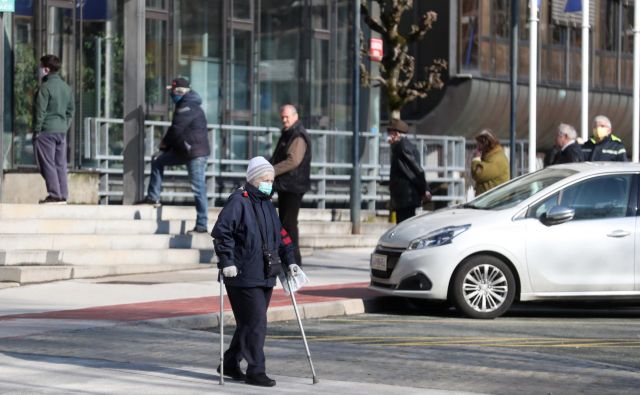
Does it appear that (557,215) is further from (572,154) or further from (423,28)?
(423,28)

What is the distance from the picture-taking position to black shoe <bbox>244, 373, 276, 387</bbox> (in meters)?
9.16

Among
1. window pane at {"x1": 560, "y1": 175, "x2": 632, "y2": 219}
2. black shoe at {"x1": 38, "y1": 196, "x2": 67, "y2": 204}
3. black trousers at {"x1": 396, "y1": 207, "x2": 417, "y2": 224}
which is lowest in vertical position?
black trousers at {"x1": 396, "y1": 207, "x2": 417, "y2": 224}

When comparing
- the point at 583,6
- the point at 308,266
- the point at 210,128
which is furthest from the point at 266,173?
the point at 583,6

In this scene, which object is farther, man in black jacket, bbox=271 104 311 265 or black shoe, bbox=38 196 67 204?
black shoe, bbox=38 196 67 204

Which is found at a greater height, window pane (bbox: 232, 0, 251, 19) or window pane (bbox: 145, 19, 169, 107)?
window pane (bbox: 232, 0, 251, 19)

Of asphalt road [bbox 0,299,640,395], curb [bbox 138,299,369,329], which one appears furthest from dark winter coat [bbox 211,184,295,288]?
curb [bbox 138,299,369,329]

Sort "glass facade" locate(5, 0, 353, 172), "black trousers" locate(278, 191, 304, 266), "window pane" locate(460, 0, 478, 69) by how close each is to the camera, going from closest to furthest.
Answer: "black trousers" locate(278, 191, 304, 266) < "glass facade" locate(5, 0, 353, 172) < "window pane" locate(460, 0, 478, 69)

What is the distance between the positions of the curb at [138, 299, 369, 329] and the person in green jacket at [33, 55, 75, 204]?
522cm

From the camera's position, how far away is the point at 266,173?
955cm

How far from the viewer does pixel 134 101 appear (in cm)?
1980

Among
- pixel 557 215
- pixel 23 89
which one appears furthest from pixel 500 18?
pixel 557 215

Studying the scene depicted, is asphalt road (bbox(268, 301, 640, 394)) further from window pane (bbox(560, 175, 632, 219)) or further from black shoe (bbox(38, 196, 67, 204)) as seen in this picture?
black shoe (bbox(38, 196, 67, 204))

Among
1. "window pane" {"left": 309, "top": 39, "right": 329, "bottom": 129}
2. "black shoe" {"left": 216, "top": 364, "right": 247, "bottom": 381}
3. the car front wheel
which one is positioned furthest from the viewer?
"window pane" {"left": 309, "top": 39, "right": 329, "bottom": 129}

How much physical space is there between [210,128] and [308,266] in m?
5.26
